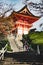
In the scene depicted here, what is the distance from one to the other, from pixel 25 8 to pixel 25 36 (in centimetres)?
45

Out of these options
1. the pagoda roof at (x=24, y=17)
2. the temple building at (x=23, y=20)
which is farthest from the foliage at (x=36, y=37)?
the pagoda roof at (x=24, y=17)

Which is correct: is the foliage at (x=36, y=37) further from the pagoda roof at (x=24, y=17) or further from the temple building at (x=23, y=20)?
the pagoda roof at (x=24, y=17)

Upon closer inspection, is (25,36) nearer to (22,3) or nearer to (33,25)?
(33,25)

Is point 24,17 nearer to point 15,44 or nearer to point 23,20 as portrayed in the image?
point 23,20

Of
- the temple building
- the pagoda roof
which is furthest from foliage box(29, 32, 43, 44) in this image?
the pagoda roof

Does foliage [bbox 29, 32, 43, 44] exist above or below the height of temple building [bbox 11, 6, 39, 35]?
below

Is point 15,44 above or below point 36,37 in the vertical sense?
below

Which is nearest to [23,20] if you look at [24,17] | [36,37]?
[24,17]

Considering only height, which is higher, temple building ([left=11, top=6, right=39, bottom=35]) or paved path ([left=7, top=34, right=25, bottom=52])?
temple building ([left=11, top=6, right=39, bottom=35])

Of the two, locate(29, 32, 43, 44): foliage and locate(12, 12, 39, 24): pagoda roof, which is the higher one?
locate(12, 12, 39, 24): pagoda roof

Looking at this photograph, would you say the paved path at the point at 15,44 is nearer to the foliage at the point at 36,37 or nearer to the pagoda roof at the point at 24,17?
the foliage at the point at 36,37

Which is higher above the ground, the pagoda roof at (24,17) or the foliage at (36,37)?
the pagoda roof at (24,17)

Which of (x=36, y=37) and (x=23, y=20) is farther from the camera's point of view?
(x=23, y=20)

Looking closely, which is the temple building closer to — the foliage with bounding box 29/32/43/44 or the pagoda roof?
the pagoda roof
